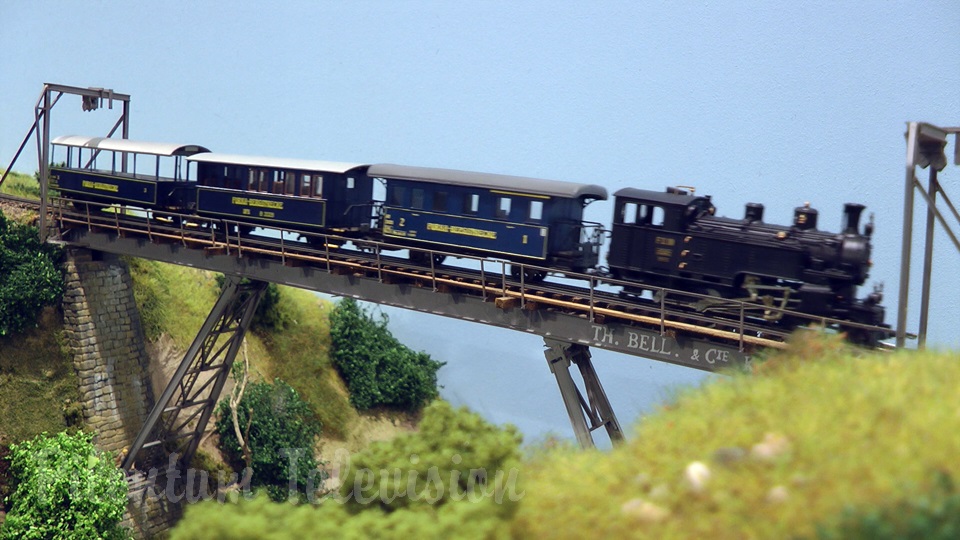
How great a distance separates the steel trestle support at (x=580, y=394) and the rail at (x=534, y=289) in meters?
0.75

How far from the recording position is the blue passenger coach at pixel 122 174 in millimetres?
26062

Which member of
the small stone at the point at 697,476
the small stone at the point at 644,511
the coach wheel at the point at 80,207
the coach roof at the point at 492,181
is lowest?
the small stone at the point at 644,511

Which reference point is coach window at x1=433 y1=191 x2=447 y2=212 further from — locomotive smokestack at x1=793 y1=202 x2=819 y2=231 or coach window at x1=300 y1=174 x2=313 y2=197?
locomotive smokestack at x1=793 y1=202 x2=819 y2=231

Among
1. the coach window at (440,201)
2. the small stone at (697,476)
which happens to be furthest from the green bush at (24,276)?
the small stone at (697,476)

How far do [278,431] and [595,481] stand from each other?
20.0 metres

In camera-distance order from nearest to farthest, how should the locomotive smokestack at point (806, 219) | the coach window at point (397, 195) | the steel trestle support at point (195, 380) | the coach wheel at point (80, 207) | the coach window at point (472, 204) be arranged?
1. the locomotive smokestack at point (806, 219)
2. the coach window at point (472, 204)
3. the coach window at point (397, 195)
4. the steel trestle support at point (195, 380)
5. the coach wheel at point (80, 207)

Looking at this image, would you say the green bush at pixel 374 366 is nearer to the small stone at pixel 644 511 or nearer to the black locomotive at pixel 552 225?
the black locomotive at pixel 552 225

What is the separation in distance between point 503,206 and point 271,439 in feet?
41.5

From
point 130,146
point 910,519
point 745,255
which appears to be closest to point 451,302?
point 745,255

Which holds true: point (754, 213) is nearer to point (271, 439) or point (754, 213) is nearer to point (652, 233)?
point (652, 233)

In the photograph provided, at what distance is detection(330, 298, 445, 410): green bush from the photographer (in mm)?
32156

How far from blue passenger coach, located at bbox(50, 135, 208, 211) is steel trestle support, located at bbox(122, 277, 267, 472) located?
4425 mm

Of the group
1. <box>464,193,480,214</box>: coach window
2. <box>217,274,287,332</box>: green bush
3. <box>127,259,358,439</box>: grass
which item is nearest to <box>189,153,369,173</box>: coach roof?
<box>464,193,480,214</box>: coach window

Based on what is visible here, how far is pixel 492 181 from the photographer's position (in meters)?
20.6
